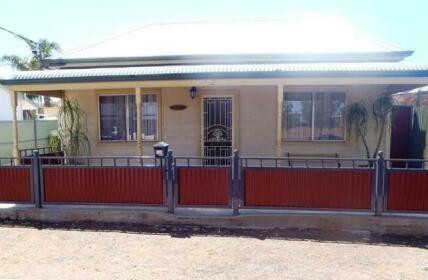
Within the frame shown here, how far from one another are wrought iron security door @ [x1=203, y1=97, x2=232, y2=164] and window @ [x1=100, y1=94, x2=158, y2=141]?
139 centimetres

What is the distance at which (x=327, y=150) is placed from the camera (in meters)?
8.20

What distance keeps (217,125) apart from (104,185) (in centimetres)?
371

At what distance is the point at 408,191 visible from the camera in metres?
5.06

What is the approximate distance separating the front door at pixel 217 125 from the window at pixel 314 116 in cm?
150

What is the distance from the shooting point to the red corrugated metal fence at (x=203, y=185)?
5.40m

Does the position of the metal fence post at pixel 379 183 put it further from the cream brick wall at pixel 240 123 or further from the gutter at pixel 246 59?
the gutter at pixel 246 59

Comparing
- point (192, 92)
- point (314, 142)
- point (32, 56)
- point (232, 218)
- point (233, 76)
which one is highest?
point (32, 56)

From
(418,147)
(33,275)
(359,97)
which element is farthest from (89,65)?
(418,147)

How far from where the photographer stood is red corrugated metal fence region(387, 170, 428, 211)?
5031 millimetres

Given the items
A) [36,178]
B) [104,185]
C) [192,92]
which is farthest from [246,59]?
[36,178]

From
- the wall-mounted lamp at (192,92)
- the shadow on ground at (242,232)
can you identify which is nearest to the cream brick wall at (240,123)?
the wall-mounted lamp at (192,92)

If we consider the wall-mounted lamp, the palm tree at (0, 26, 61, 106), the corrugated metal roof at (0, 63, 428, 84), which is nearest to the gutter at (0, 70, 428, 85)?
the corrugated metal roof at (0, 63, 428, 84)

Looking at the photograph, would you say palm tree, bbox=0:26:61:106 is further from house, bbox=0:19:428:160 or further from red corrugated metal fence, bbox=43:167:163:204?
red corrugated metal fence, bbox=43:167:163:204

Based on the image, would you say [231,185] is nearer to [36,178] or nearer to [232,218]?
[232,218]
